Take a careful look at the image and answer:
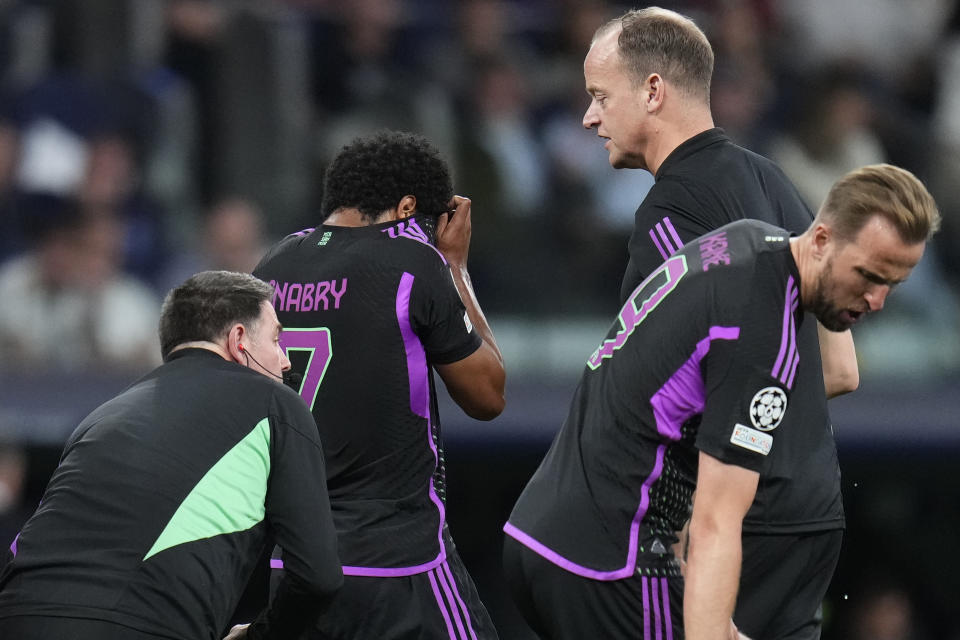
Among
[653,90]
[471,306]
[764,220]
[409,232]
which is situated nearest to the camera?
[764,220]

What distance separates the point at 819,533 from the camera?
136 inches

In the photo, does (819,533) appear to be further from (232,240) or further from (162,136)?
(162,136)

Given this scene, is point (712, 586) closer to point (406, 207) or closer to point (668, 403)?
point (668, 403)

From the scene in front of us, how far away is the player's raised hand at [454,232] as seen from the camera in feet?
13.6

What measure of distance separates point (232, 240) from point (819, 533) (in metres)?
4.85

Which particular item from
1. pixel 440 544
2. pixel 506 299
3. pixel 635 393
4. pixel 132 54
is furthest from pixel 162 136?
pixel 635 393

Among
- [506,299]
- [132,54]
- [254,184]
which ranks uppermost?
[132,54]

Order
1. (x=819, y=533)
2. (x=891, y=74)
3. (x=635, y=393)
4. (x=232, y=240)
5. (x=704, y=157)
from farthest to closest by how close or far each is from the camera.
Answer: (x=891, y=74) → (x=232, y=240) → (x=704, y=157) → (x=819, y=533) → (x=635, y=393)

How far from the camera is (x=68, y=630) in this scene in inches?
123

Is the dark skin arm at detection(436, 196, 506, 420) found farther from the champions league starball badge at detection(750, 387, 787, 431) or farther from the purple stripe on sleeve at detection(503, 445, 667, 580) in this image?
the champions league starball badge at detection(750, 387, 787, 431)

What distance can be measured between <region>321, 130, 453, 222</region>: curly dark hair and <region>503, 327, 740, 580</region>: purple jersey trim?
46.0 inches

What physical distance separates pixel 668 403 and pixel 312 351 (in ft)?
3.63

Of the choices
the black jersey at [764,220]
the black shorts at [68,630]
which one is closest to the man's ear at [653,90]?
the black jersey at [764,220]

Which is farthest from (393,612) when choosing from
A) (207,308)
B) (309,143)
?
(309,143)
